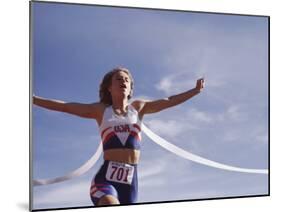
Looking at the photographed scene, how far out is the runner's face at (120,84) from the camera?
4.07 meters

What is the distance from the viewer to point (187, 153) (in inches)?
168

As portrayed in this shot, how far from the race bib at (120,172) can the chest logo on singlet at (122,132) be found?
0.17m

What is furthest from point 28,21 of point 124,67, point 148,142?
point 148,142

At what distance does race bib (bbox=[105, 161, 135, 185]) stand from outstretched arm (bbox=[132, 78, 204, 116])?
40cm

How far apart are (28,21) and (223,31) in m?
1.49

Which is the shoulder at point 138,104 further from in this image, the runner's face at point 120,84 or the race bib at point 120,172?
the race bib at point 120,172

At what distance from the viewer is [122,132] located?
4078 mm

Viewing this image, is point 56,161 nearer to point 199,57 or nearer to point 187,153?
point 187,153

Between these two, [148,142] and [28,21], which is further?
[148,142]

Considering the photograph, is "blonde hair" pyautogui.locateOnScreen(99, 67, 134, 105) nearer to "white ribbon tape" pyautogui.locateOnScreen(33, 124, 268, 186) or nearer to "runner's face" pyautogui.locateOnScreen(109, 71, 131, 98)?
"runner's face" pyautogui.locateOnScreen(109, 71, 131, 98)

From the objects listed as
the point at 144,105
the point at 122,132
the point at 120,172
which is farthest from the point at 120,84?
the point at 120,172

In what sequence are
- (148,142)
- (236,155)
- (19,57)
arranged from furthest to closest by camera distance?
(236,155)
(148,142)
(19,57)

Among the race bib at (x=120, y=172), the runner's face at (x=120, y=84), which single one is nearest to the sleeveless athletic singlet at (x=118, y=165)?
the race bib at (x=120, y=172)

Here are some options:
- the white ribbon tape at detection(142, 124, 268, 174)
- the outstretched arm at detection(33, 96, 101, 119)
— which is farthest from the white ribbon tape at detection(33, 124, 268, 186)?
the outstretched arm at detection(33, 96, 101, 119)
